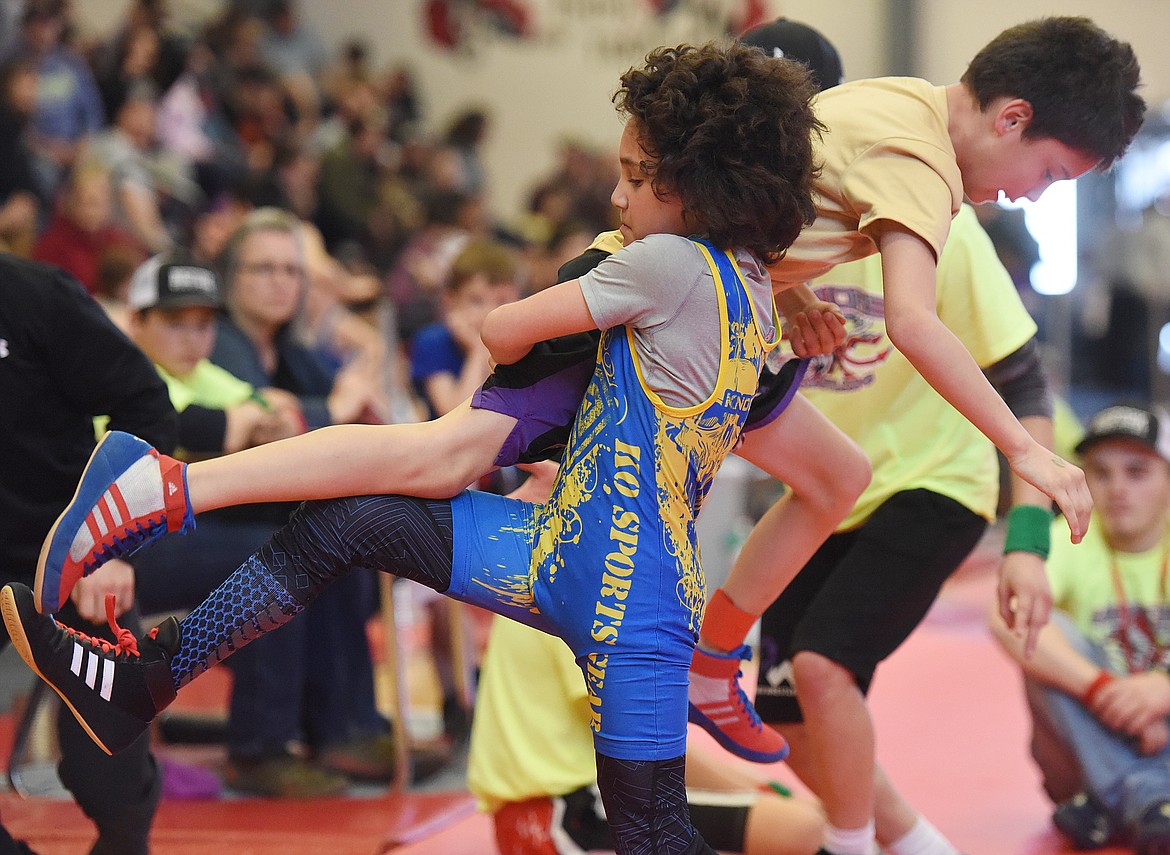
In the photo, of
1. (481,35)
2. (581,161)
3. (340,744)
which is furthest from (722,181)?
(481,35)

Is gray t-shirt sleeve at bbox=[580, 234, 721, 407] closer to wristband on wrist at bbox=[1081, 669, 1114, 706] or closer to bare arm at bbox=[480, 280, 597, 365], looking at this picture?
bare arm at bbox=[480, 280, 597, 365]

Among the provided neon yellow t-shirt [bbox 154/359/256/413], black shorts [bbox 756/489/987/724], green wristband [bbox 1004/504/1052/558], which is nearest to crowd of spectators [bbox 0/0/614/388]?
neon yellow t-shirt [bbox 154/359/256/413]

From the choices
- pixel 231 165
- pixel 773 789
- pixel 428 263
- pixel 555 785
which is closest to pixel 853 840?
pixel 773 789

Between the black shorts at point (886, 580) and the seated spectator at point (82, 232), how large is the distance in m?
4.04

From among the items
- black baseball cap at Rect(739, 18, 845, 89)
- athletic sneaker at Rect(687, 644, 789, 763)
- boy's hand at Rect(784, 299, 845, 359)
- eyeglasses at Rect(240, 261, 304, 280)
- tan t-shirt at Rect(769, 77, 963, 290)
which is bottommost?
athletic sneaker at Rect(687, 644, 789, 763)

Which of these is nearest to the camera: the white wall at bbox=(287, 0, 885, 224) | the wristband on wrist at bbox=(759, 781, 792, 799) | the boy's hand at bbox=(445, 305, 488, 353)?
the wristband on wrist at bbox=(759, 781, 792, 799)

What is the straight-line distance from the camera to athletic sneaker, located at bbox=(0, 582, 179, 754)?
1.66 m

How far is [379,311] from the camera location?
16.7 feet

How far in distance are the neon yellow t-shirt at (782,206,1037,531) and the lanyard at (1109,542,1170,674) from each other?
0.75 m

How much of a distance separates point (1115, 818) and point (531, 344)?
1897 mm

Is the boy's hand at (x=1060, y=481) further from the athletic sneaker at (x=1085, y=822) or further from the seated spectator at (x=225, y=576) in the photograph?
the seated spectator at (x=225, y=576)

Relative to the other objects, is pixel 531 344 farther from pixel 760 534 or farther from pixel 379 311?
pixel 379 311

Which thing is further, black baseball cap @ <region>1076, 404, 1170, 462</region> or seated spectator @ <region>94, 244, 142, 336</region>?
seated spectator @ <region>94, 244, 142, 336</region>

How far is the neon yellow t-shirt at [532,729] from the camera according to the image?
241cm
